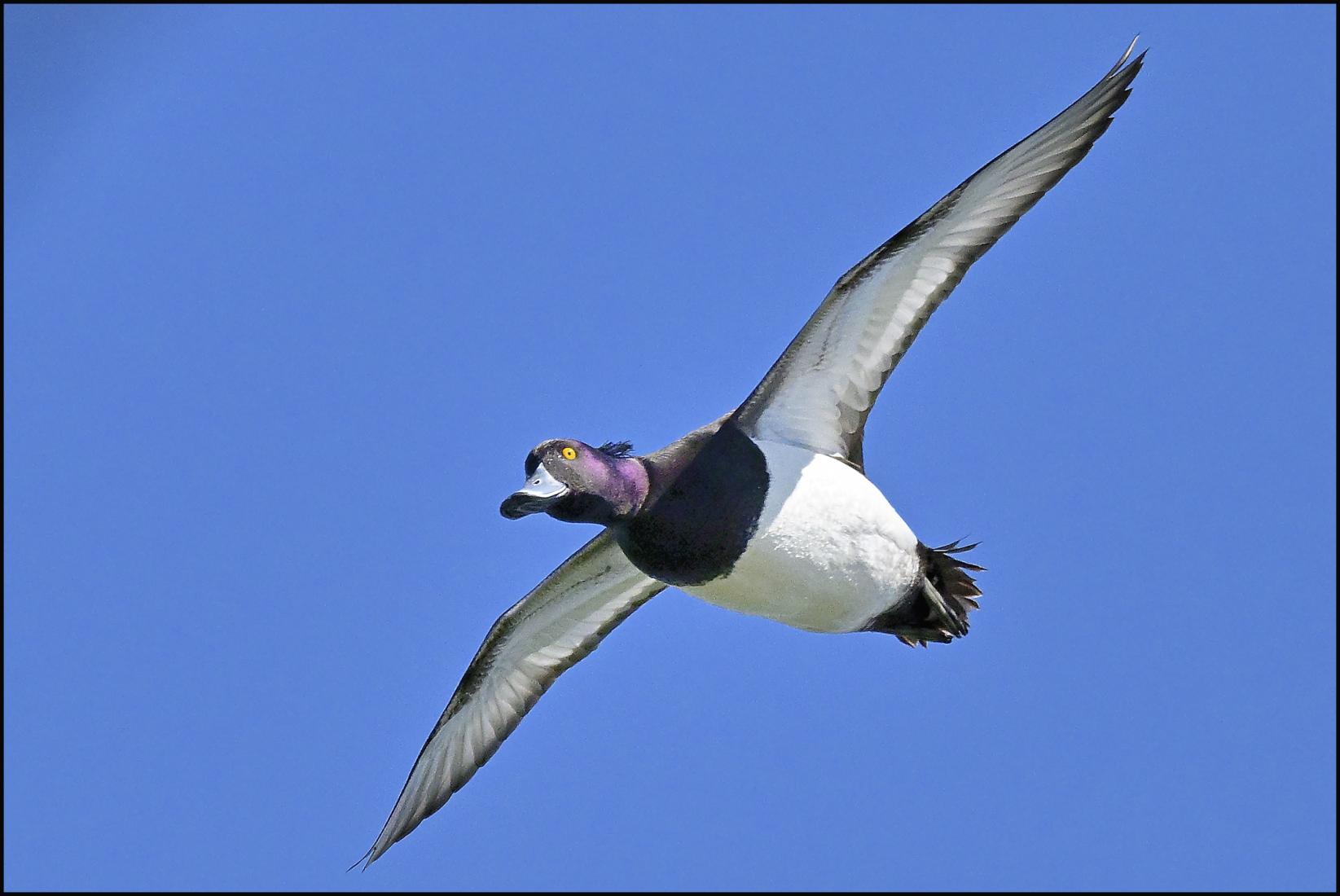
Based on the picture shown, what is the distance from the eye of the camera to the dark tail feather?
8.62m

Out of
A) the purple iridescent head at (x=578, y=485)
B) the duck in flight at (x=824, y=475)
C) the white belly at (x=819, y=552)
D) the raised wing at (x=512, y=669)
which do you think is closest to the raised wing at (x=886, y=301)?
the duck in flight at (x=824, y=475)

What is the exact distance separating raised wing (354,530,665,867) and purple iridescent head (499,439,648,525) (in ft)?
5.41

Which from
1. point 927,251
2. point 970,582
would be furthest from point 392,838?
point 927,251

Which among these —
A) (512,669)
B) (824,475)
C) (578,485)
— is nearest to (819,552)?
(824,475)

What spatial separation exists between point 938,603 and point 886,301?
5.19ft

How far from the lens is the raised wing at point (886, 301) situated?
823 cm

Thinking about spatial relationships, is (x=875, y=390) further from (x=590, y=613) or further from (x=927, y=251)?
(x=590, y=613)

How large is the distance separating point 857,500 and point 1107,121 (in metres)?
2.19

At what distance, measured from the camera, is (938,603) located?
28.3 ft

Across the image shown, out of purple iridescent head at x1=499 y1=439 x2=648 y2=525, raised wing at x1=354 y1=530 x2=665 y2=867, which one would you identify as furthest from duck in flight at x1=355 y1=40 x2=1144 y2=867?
raised wing at x1=354 y1=530 x2=665 y2=867

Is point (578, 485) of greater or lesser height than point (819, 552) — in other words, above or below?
above

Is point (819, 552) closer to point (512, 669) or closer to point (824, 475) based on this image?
point (824, 475)

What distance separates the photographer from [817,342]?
8.48m

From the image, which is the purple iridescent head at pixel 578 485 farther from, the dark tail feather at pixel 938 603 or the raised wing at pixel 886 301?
the dark tail feather at pixel 938 603
